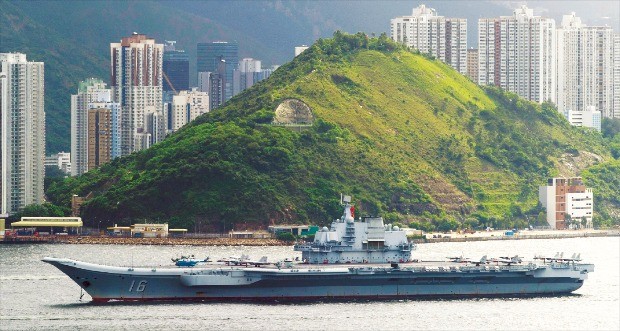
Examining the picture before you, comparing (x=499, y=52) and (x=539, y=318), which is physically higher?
(x=499, y=52)

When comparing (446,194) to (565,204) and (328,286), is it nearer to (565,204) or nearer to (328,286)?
(565,204)

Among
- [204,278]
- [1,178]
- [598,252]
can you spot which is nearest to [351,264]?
[204,278]

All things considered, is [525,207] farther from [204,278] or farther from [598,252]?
[204,278]

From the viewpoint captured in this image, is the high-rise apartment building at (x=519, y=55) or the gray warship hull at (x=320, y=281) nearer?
the gray warship hull at (x=320, y=281)

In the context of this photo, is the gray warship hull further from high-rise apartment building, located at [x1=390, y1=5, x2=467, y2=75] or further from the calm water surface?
high-rise apartment building, located at [x1=390, y1=5, x2=467, y2=75]

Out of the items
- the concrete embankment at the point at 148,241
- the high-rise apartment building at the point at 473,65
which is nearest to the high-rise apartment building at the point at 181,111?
the high-rise apartment building at the point at 473,65

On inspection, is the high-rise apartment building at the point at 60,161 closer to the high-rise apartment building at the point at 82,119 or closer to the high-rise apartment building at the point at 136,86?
the high-rise apartment building at the point at 82,119
